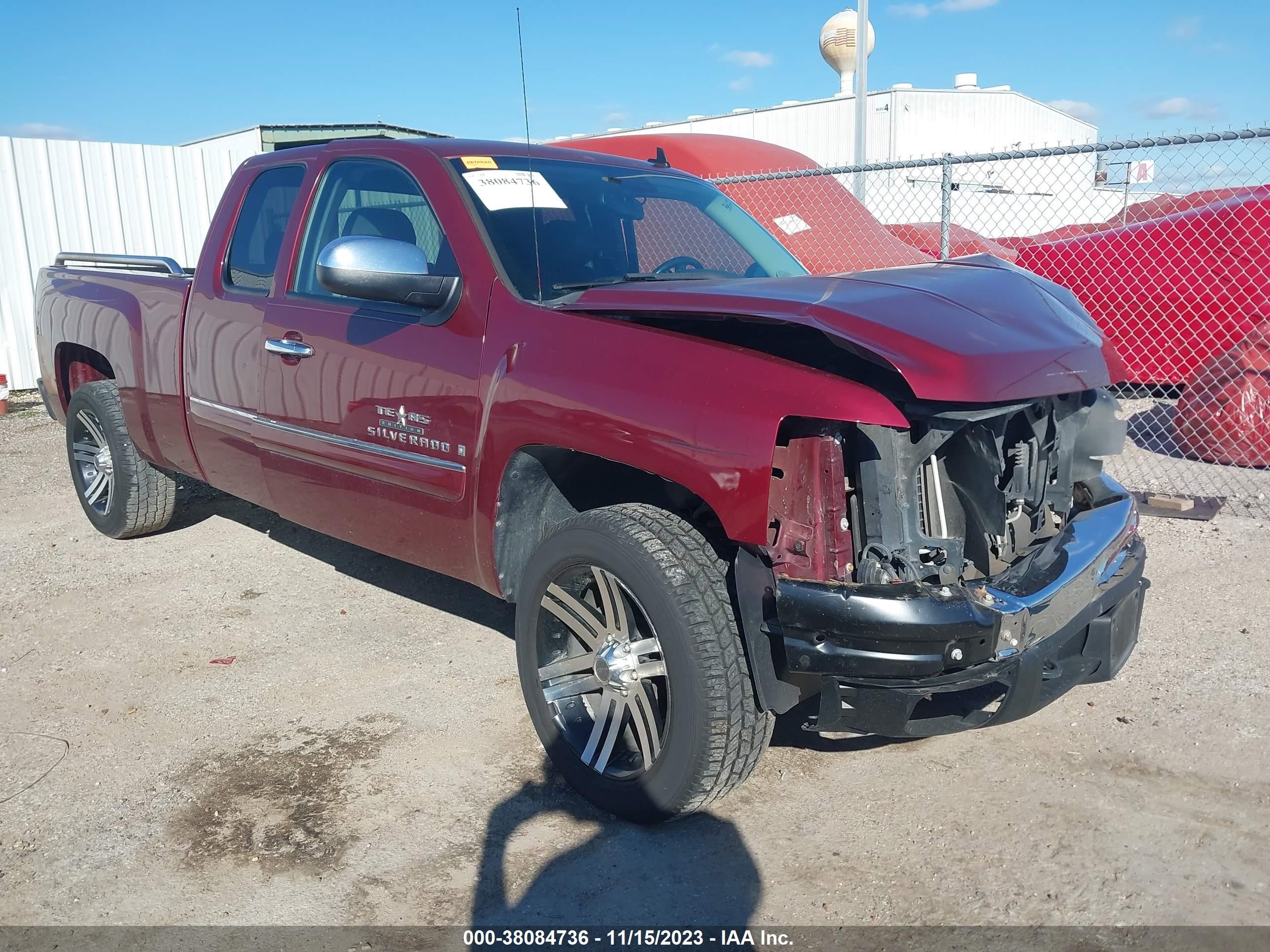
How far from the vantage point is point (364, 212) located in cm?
397

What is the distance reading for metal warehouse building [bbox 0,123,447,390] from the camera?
A: 457 inches

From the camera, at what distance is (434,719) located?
12.0 feet

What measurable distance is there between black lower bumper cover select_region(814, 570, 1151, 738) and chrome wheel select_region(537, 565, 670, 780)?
0.49m

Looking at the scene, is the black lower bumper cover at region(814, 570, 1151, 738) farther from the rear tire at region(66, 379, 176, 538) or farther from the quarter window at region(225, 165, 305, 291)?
the rear tire at region(66, 379, 176, 538)

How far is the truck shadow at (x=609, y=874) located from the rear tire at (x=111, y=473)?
11.4ft

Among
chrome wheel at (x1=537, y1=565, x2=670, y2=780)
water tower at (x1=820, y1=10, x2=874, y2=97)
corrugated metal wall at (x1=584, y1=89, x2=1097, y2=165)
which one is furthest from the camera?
water tower at (x1=820, y1=10, x2=874, y2=97)

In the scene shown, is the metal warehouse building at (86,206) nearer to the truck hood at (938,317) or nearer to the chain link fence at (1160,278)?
the chain link fence at (1160,278)

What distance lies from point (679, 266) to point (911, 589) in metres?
1.75

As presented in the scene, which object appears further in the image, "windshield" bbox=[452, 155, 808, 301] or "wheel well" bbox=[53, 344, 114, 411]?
"wheel well" bbox=[53, 344, 114, 411]

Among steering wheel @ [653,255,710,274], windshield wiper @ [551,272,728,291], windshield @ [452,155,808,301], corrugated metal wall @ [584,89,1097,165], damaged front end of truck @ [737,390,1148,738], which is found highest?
corrugated metal wall @ [584,89,1097,165]

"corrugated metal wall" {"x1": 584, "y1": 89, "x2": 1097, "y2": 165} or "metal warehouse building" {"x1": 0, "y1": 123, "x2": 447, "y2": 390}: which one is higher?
"corrugated metal wall" {"x1": 584, "y1": 89, "x2": 1097, "y2": 165}

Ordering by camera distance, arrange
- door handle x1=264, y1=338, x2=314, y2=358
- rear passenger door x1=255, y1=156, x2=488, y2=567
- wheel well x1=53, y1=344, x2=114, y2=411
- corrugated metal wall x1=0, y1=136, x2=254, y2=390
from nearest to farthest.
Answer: rear passenger door x1=255, y1=156, x2=488, y2=567, door handle x1=264, y1=338, x2=314, y2=358, wheel well x1=53, y1=344, x2=114, y2=411, corrugated metal wall x1=0, y1=136, x2=254, y2=390

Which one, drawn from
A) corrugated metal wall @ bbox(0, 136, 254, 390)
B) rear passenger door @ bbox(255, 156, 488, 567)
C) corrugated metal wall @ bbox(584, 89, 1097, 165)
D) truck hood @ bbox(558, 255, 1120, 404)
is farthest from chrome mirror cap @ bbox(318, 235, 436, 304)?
corrugated metal wall @ bbox(584, 89, 1097, 165)

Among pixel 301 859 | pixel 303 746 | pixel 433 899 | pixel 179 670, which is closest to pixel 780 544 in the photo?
pixel 433 899
